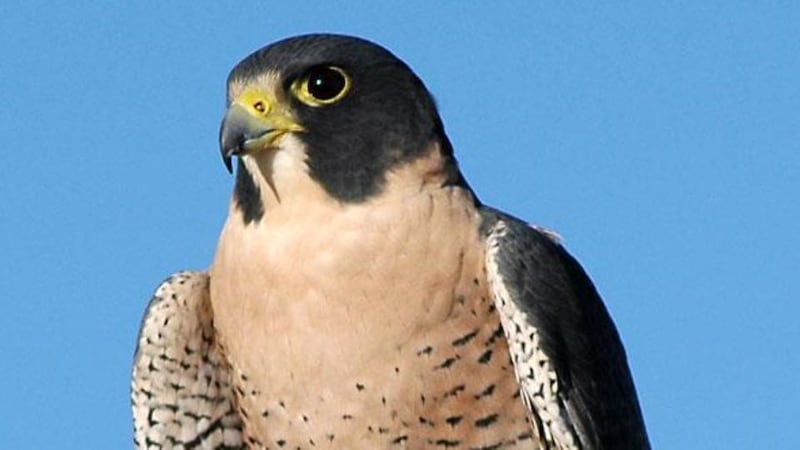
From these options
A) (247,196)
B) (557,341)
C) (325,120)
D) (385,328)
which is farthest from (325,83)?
(557,341)

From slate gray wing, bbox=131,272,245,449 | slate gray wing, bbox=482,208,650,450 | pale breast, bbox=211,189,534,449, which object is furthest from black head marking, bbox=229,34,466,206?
slate gray wing, bbox=131,272,245,449

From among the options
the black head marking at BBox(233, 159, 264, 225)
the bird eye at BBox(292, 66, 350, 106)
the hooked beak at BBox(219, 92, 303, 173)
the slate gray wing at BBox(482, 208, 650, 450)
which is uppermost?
the bird eye at BBox(292, 66, 350, 106)

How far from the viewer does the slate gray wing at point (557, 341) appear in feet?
21.8

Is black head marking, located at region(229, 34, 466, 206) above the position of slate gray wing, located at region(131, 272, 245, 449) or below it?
above

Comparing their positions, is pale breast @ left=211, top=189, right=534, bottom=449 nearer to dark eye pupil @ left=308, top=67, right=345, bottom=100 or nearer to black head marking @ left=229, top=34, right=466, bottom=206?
black head marking @ left=229, top=34, right=466, bottom=206

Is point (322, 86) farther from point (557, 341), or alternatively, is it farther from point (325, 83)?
point (557, 341)

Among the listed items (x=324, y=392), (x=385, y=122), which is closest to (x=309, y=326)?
(x=324, y=392)

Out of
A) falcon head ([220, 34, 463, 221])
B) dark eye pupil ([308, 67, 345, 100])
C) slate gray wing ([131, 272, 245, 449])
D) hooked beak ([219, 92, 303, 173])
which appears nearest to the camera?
hooked beak ([219, 92, 303, 173])

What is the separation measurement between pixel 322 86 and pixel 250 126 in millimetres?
345

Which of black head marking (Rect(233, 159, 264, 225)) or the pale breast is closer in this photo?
the pale breast

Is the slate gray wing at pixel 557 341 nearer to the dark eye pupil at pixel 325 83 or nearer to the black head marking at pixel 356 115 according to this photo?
the black head marking at pixel 356 115

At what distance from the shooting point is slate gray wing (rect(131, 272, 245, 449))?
7.14 meters

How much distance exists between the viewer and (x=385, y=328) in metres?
6.59

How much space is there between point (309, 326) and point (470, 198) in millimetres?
737
